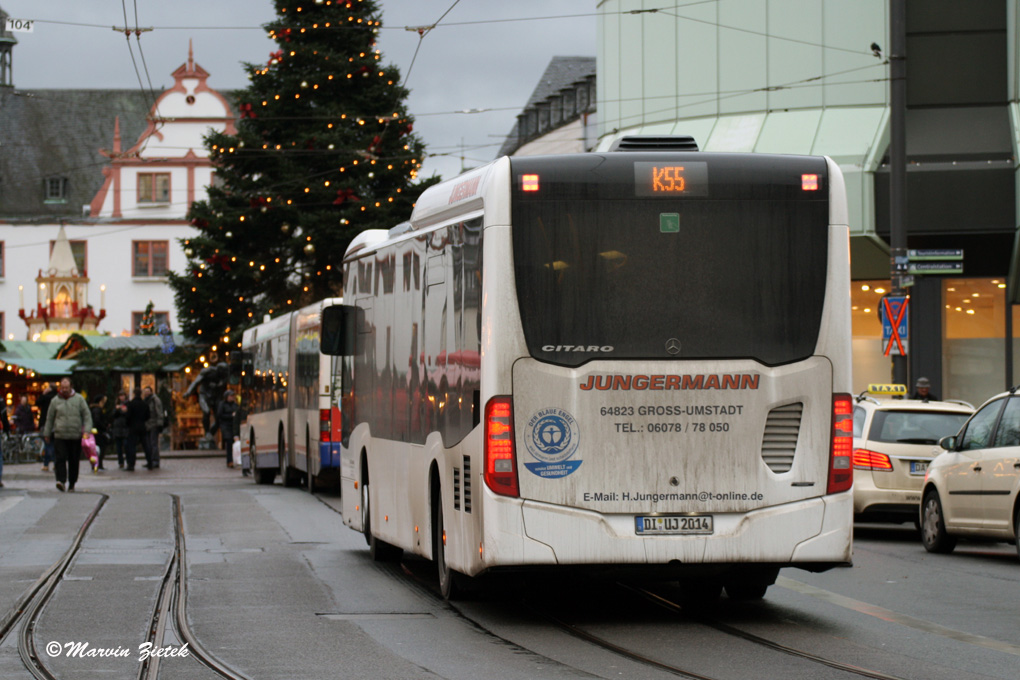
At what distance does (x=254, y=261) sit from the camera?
131ft

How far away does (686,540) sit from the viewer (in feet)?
30.7

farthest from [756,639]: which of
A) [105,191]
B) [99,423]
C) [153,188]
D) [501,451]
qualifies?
[105,191]

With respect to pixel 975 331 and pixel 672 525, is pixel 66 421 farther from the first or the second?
pixel 975 331

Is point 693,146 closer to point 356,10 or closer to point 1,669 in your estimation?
point 1,669

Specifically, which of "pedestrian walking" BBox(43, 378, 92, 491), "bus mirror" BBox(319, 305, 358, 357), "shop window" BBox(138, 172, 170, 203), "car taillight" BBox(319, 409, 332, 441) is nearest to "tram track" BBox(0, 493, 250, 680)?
"bus mirror" BBox(319, 305, 358, 357)

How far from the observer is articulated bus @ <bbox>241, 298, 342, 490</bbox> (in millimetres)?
23188

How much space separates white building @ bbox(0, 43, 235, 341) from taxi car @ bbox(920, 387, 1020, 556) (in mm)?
61201

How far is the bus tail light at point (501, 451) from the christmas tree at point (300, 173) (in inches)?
1197

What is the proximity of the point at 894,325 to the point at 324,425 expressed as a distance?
8.49 meters

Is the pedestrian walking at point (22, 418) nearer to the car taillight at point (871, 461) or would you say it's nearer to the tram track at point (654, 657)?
the car taillight at point (871, 461)

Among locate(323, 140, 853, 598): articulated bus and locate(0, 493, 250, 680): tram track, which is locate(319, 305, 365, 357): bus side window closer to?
locate(0, 493, 250, 680): tram track

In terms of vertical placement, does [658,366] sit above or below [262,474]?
above

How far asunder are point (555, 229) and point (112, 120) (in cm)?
8501

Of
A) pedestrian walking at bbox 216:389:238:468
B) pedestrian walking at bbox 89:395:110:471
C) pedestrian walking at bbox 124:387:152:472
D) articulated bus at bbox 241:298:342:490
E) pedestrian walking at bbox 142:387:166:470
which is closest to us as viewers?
articulated bus at bbox 241:298:342:490
